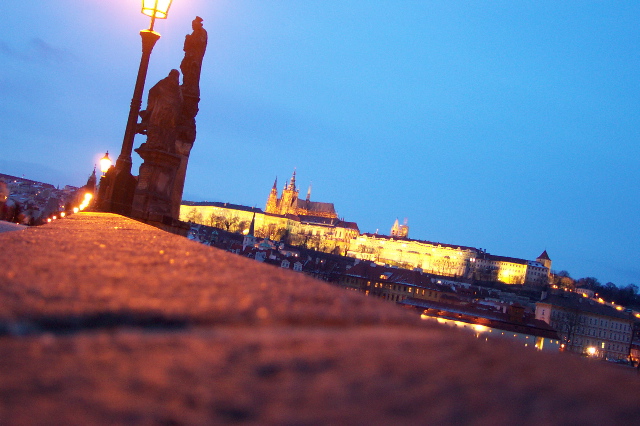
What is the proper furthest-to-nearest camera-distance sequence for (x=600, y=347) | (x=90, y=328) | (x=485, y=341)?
(x=600, y=347), (x=485, y=341), (x=90, y=328)

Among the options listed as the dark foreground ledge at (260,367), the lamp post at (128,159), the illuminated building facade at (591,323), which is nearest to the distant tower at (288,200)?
the illuminated building facade at (591,323)

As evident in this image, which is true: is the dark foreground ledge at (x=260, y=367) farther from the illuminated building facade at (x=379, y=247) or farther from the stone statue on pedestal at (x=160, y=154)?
the illuminated building facade at (x=379, y=247)

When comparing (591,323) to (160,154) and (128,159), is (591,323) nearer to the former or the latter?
(128,159)

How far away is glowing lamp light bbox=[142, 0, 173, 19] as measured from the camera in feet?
36.2

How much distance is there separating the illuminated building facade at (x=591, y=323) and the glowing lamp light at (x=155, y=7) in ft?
229

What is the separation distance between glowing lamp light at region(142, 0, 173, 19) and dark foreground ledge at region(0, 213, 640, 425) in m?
10.5

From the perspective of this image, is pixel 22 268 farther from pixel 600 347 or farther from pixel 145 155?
pixel 600 347

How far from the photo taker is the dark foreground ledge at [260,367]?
75 centimetres

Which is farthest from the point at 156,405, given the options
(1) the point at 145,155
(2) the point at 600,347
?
(2) the point at 600,347

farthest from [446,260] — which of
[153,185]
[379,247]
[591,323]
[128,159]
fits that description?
[153,185]

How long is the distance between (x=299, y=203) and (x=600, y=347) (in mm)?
106272

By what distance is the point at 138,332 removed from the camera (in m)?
0.99

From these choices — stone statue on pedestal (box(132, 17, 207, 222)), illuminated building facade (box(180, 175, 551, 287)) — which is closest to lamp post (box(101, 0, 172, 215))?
stone statue on pedestal (box(132, 17, 207, 222))

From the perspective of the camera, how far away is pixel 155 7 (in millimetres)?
11078
